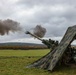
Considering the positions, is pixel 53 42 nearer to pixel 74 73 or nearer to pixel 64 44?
pixel 64 44

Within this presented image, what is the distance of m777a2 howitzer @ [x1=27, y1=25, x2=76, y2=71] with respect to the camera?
24.4 m

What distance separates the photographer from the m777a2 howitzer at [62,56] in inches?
960

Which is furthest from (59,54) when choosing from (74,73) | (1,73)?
(1,73)

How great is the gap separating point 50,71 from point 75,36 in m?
4.18

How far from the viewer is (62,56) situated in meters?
26.1

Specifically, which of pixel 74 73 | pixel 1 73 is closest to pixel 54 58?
pixel 74 73

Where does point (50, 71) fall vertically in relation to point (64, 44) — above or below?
below

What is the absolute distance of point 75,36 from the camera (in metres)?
25.5

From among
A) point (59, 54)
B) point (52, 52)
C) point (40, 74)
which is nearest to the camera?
point (40, 74)

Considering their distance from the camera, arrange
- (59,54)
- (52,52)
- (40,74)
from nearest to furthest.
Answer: (40,74) → (59,54) → (52,52)

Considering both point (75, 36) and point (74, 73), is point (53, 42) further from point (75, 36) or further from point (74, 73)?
point (74, 73)

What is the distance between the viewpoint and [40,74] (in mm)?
22500

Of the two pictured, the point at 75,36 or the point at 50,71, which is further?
the point at 75,36

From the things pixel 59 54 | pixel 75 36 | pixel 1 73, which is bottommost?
pixel 1 73
